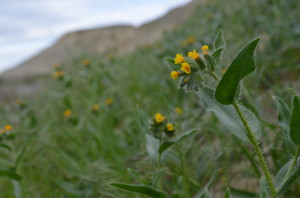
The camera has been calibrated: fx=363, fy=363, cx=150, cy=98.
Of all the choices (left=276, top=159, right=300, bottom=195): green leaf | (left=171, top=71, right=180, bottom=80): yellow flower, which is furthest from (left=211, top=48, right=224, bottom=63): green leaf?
(left=276, top=159, right=300, bottom=195): green leaf

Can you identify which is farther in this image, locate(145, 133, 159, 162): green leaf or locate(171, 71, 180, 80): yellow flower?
locate(145, 133, 159, 162): green leaf

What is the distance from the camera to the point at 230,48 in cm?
288

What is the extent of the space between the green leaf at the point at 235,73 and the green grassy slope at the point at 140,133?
469mm

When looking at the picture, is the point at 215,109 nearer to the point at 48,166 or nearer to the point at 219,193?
the point at 219,193

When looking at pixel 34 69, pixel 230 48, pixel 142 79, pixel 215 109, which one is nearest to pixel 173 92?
pixel 230 48

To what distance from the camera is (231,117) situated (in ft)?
3.50

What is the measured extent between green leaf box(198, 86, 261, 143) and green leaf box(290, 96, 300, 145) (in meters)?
0.10

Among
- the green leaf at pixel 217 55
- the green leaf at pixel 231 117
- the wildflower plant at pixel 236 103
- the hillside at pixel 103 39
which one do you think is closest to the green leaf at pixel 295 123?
the wildflower plant at pixel 236 103

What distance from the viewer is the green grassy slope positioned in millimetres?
1694

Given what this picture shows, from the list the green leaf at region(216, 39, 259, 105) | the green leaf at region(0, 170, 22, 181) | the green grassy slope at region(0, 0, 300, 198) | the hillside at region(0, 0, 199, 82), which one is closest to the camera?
the green leaf at region(216, 39, 259, 105)

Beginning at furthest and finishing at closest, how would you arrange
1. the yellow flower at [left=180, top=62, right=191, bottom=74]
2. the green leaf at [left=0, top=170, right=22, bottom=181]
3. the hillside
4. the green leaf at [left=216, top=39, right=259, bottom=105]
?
the hillside, the green leaf at [left=0, top=170, right=22, bottom=181], the yellow flower at [left=180, top=62, right=191, bottom=74], the green leaf at [left=216, top=39, right=259, bottom=105]

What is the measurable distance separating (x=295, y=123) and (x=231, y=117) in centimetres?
22

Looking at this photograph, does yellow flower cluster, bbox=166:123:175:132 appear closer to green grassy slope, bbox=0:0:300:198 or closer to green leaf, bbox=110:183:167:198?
green grassy slope, bbox=0:0:300:198

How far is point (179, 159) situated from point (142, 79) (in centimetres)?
240
